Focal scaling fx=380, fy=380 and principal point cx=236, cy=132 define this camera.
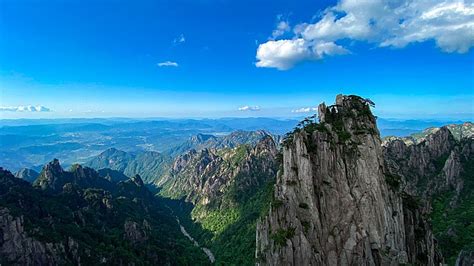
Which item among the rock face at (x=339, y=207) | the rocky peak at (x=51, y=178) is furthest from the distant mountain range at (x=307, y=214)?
the rocky peak at (x=51, y=178)

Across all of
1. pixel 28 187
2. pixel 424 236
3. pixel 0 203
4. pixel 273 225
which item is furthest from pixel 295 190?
pixel 28 187

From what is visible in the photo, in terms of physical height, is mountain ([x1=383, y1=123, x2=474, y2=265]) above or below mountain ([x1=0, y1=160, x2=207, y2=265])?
above

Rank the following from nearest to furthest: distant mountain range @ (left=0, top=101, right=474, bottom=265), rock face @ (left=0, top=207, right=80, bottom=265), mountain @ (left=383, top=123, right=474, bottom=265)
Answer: distant mountain range @ (left=0, top=101, right=474, bottom=265)
rock face @ (left=0, top=207, right=80, bottom=265)
mountain @ (left=383, top=123, right=474, bottom=265)

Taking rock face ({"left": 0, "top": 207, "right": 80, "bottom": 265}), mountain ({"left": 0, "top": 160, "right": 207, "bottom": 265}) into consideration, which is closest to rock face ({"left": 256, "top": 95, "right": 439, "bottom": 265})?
rock face ({"left": 0, "top": 207, "right": 80, "bottom": 265})

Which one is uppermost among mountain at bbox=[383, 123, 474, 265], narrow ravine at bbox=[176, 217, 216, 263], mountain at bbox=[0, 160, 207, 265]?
mountain at bbox=[383, 123, 474, 265]

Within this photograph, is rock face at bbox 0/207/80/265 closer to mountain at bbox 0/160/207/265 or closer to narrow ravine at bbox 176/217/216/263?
mountain at bbox 0/160/207/265

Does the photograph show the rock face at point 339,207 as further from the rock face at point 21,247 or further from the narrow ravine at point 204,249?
the narrow ravine at point 204,249
